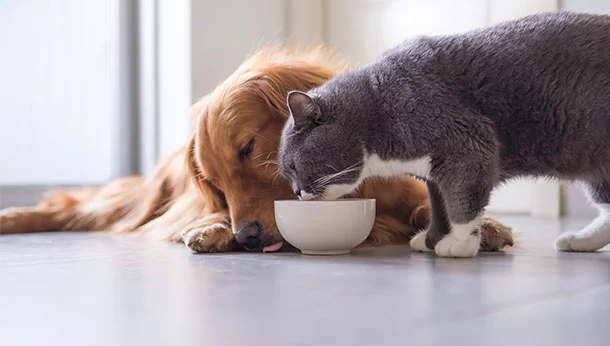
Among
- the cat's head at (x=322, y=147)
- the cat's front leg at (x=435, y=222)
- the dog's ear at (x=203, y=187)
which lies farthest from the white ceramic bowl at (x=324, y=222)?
the dog's ear at (x=203, y=187)

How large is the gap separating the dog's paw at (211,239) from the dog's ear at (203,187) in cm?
20

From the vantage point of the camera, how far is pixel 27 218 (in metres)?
2.94

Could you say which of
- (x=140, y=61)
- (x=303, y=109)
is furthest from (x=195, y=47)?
(x=303, y=109)

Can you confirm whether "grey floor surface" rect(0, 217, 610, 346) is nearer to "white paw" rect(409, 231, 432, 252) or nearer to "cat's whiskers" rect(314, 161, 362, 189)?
"white paw" rect(409, 231, 432, 252)

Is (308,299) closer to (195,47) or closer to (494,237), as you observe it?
(494,237)

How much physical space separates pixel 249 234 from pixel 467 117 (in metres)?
0.65

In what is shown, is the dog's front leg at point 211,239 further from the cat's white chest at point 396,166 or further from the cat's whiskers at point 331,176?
the cat's white chest at point 396,166

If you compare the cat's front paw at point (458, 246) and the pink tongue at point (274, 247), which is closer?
the cat's front paw at point (458, 246)

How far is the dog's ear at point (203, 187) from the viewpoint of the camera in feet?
7.14

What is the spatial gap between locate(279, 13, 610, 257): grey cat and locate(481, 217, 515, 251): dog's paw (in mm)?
167

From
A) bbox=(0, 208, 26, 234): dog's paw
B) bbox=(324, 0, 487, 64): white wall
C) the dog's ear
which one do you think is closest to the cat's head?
the dog's ear

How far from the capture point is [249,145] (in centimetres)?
202

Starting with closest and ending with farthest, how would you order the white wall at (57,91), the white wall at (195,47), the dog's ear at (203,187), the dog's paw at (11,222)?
1. the dog's ear at (203,187)
2. the dog's paw at (11,222)
3. the white wall at (195,47)
4. the white wall at (57,91)

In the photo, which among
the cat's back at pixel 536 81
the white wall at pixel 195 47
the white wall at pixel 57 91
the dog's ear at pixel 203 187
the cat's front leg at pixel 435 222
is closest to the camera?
the cat's back at pixel 536 81
